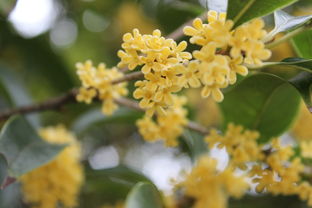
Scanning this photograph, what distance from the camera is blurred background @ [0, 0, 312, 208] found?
1985 millimetres

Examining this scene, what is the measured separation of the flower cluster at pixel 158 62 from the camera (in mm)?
963

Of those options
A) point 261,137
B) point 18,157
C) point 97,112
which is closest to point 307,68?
point 261,137

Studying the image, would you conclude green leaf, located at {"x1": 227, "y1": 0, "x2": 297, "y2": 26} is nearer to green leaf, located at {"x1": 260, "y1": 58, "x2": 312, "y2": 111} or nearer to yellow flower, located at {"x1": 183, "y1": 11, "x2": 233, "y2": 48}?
yellow flower, located at {"x1": 183, "y1": 11, "x2": 233, "y2": 48}

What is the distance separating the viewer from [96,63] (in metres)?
2.61

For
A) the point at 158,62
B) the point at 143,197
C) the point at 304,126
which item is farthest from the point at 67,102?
the point at 304,126

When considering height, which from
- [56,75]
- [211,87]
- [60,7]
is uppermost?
[60,7]

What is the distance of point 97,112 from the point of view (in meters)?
2.11

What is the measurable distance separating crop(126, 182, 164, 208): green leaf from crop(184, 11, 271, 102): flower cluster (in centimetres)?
32

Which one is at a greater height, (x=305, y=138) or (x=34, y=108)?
(x=34, y=108)

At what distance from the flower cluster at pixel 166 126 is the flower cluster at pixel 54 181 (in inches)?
15.3

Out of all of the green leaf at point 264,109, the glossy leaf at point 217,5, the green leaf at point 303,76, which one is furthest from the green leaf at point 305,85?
the green leaf at point 264,109

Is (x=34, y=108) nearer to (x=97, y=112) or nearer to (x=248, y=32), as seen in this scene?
(x=97, y=112)

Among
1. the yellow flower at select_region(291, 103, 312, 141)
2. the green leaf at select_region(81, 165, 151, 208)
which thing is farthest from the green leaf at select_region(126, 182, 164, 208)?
the yellow flower at select_region(291, 103, 312, 141)

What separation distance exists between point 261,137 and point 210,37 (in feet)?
2.29
